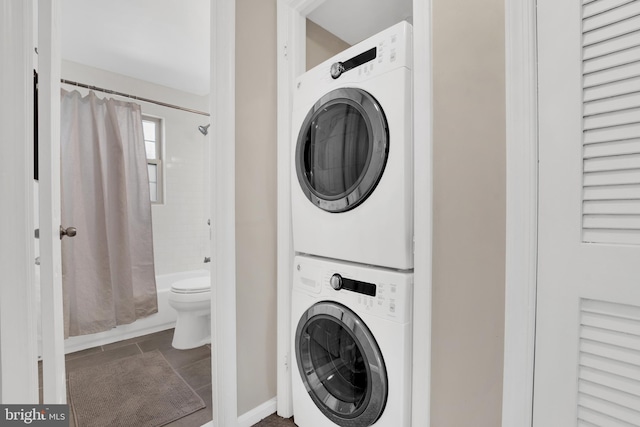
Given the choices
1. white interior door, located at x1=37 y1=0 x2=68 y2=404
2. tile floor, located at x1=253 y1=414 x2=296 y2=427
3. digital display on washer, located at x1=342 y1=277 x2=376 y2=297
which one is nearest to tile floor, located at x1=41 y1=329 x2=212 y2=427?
tile floor, located at x1=253 y1=414 x2=296 y2=427

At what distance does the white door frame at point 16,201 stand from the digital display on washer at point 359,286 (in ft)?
3.36

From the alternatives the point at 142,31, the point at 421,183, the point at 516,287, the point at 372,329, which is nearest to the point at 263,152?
the point at 421,183

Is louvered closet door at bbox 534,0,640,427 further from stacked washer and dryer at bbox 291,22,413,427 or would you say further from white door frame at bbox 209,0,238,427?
white door frame at bbox 209,0,238,427

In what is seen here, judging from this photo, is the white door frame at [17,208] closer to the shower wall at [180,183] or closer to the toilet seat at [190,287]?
the toilet seat at [190,287]

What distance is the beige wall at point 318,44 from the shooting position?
5.36 ft

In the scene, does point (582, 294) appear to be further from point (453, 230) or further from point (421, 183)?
point (421, 183)

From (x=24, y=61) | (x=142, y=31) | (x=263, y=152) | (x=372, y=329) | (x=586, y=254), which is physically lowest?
(x=372, y=329)

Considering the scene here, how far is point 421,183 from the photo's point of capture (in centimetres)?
99

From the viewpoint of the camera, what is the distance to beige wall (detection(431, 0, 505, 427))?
850 millimetres

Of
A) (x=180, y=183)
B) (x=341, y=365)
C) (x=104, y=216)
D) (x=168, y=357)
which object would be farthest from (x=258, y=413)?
(x=180, y=183)

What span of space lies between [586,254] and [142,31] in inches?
116

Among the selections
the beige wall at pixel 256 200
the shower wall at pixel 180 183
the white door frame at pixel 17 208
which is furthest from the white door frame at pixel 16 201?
the shower wall at pixel 180 183

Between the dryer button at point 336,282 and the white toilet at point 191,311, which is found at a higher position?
the dryer button at point 336,282

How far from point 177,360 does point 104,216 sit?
1349 millimetres
